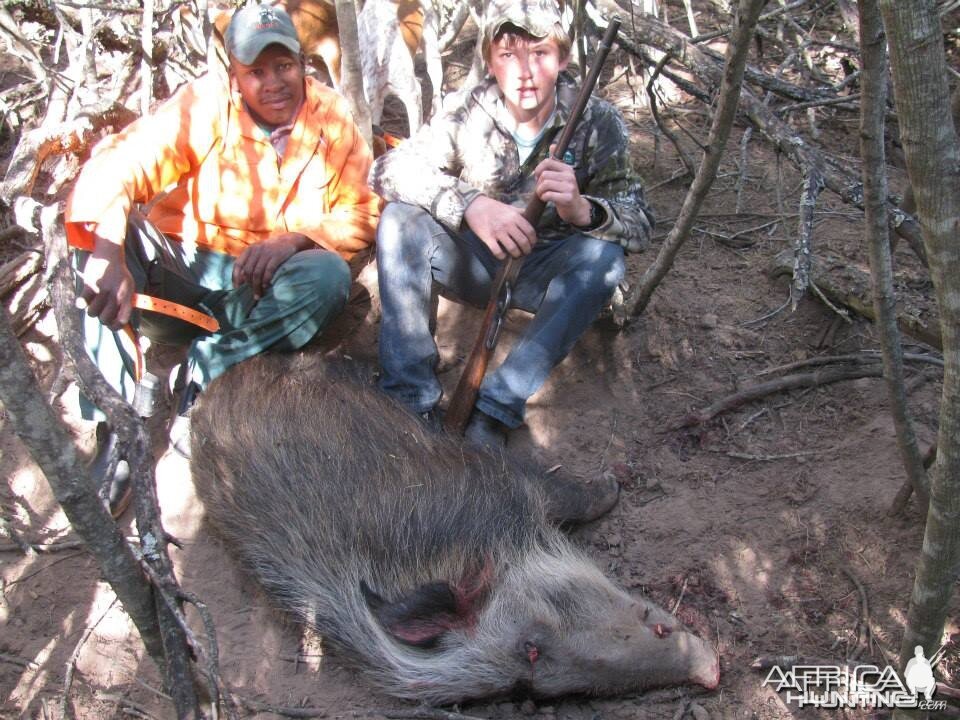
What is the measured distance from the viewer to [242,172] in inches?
143

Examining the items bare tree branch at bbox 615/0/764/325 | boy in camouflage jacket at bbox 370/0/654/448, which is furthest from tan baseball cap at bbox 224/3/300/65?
bare tree branch at bbox 615/0/764/325

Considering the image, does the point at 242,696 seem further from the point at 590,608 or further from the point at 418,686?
the point at 590,608

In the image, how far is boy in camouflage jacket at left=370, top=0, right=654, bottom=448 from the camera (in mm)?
3273

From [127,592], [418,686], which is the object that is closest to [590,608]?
[418,686]

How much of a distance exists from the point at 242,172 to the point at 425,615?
201 centimetres

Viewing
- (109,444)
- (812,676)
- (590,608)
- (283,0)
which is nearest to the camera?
(812,676)

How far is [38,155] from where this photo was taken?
373 cm

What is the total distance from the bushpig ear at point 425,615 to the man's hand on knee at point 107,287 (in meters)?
1.43

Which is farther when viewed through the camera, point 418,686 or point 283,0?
point 283,0

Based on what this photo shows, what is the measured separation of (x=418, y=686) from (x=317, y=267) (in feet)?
5.64

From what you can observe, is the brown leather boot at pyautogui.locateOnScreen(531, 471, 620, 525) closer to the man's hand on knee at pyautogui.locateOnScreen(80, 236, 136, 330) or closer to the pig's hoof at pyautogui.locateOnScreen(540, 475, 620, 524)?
the pig's hoof at pyautogui.locateOnScreen(540, 475, 620, 524)

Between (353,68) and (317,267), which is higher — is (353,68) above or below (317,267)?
above
